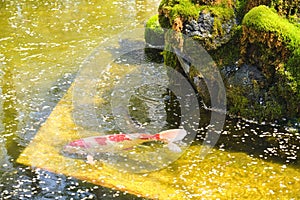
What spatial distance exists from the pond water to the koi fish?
0.29 meters

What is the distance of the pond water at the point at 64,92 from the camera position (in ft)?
18.5

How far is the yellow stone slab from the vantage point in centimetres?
541

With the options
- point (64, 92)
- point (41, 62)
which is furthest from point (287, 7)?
point (41, 62)

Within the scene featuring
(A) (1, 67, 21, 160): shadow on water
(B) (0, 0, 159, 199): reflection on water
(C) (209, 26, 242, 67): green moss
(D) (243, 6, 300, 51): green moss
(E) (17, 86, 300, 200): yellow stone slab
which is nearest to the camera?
(E) (17, 86, 300, 200): yellow stone slab

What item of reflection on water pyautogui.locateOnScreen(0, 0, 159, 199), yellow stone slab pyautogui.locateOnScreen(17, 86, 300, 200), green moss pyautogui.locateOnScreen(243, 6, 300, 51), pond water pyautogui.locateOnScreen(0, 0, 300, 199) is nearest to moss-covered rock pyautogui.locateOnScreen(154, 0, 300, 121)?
green moss pyautogui.locateOnScreen(243, 6, 300, 51)

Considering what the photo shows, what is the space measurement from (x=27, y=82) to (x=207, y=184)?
4.11 meters

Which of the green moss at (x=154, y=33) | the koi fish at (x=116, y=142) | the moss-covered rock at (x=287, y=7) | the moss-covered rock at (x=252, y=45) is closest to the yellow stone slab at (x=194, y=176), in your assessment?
the koi fish at (x=116, y=142)

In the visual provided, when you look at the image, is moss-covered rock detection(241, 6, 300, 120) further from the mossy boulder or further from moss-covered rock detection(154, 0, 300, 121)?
the mossy boulder

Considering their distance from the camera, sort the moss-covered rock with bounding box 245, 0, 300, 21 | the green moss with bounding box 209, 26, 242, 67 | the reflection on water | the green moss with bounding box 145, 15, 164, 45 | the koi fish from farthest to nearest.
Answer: the green moss with bounding box 145, 15, 164, 45
the green moss with bounding box 209, 26, 242, 67
the moss-covered rock with bounding box 245, 0, 300, 21
the koi fish
the reflection on water

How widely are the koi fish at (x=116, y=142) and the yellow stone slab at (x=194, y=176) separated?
6.8 inches

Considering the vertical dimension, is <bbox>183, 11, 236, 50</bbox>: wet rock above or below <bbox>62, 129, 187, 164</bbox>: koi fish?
above

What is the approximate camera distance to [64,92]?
7.99 meters

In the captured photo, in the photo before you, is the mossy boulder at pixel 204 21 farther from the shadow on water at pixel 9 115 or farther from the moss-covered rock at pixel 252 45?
the shadow on water at pixel 9 115

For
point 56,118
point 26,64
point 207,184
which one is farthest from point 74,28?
point 207,184
